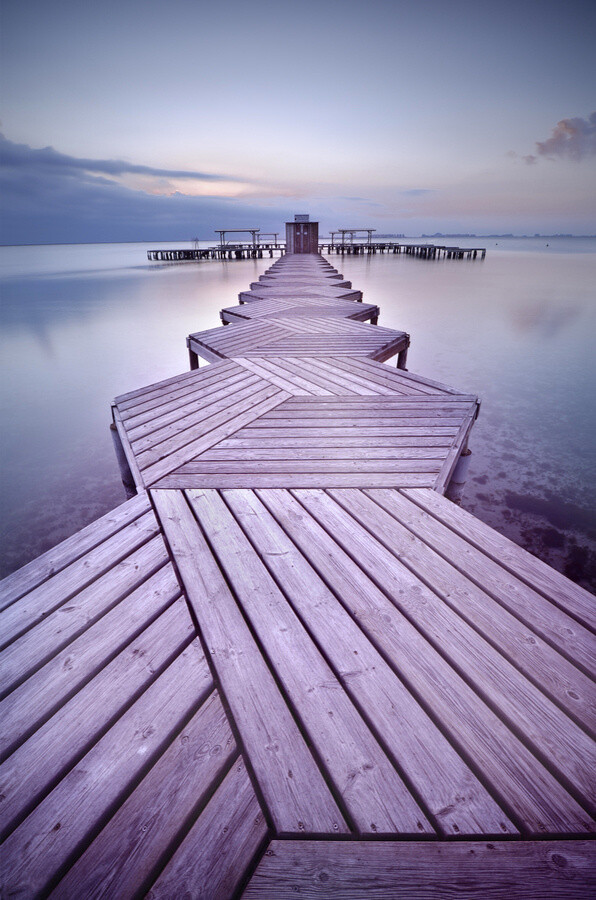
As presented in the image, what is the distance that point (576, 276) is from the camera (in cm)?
3047

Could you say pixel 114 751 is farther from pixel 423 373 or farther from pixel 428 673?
pixel 423 373

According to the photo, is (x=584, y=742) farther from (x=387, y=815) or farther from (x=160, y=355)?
(x=160, y=355)

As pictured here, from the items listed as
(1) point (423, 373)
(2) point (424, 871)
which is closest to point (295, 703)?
(2) point (424, 871)

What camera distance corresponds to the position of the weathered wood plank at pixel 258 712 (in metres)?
1.10

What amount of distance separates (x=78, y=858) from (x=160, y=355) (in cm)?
1187

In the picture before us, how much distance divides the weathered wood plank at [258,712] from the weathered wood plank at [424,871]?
0.19 feet

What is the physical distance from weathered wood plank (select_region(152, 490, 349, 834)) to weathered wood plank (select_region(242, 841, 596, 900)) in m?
0.06

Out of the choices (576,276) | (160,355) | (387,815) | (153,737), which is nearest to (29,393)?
(160,355)

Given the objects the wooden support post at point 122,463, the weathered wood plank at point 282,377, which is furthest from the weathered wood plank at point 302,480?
the weathered wood plank at point 282,377

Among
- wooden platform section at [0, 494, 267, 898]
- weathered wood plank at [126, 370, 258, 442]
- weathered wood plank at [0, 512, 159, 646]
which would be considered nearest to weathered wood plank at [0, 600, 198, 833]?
wooden platform section at [0, 494, 267, 898]

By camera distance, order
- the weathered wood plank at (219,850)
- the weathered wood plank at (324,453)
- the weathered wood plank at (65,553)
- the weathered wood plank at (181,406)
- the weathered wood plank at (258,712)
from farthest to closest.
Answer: the weathered wood plank at (181,406)
the weathered wood plank at (324,453)
the weathered wood plank at (65,553)
the weathered wood plank at (258,712)
the weathered wood plank at (219,850)

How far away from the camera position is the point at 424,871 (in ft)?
3.31

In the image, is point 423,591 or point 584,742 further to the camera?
point 423,591

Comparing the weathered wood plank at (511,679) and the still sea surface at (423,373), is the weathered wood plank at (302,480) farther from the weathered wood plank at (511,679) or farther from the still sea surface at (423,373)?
the still sea surface at (423,373)
